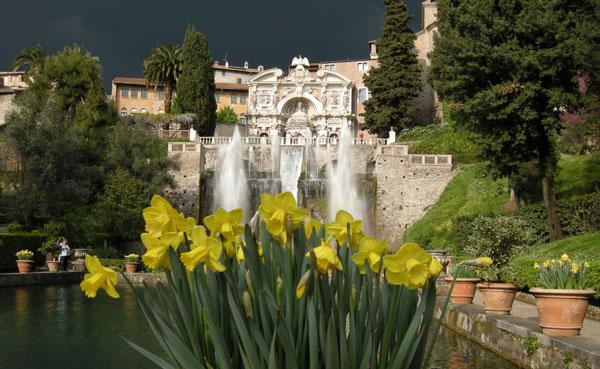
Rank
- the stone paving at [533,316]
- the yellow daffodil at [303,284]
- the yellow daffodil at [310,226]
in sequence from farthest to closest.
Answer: the stone paving at [533,316] → the yellow daffodil at [310,226] → the yellow daffodil at [303,284]

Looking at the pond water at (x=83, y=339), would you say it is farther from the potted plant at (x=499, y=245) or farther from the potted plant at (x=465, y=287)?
the potted plant at (x=499, y=245)

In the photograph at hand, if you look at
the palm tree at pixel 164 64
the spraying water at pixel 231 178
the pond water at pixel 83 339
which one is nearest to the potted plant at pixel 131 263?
the pond water at pixel 83 339

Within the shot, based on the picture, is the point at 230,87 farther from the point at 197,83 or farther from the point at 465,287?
the point at 465,287

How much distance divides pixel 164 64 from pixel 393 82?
2029cm

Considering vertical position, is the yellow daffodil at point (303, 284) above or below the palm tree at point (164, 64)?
below

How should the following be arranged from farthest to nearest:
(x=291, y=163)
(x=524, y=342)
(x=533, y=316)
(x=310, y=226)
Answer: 1. (x=291, y=163)
2. (x=533, y=316)
3. (x=524, y=342)
4. (x=310, y=226)

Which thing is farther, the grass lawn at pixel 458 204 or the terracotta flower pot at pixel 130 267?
the grass lawn at pixel 458 204

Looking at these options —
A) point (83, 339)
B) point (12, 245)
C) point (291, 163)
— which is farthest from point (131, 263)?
point (291, 163)

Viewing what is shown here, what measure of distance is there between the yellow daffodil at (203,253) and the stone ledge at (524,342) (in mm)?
5250

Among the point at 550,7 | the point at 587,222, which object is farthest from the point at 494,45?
the point at 587,222

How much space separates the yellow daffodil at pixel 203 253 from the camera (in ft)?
10.6

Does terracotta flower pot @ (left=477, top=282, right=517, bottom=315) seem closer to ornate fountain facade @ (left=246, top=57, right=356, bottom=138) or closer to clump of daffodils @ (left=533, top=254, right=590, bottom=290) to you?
clump of daffodils @ (left=533, top=254, right=590, bottom=290)

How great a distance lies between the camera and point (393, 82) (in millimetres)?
50281

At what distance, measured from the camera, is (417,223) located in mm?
36812
